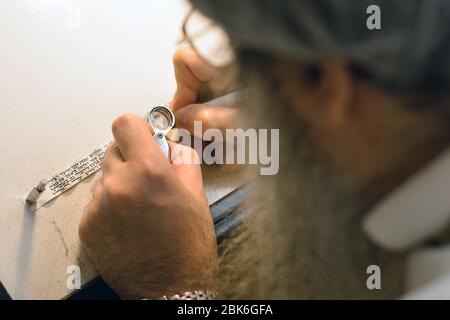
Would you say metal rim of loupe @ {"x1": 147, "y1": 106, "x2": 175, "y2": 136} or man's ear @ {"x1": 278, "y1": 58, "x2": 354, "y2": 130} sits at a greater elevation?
man's ear @ {"x1": 278, "y1": 58, "x2": 354, "y2": 130}

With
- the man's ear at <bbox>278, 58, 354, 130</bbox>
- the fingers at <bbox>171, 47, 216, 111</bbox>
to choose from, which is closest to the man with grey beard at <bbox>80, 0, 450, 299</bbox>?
the man's ear at <bbox>278, 58, 354, 130</bbox>

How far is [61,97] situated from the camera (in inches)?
31.2

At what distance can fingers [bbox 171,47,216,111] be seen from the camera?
2.50 ft

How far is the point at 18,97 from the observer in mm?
777

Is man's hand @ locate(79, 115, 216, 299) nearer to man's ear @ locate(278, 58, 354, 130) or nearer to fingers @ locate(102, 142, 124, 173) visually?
fingers @ locate(102, 142, 124, 173)

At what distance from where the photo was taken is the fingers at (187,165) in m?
0.73

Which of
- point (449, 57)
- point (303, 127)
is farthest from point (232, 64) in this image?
point (449, 57)

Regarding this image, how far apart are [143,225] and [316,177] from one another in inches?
11.5

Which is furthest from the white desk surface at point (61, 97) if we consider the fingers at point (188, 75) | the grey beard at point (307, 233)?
the grey beard at point (307, 233)

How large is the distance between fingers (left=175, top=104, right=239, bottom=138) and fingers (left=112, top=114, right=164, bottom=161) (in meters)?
0.08

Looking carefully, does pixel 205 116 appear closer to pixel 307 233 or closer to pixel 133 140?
pixel 133 140

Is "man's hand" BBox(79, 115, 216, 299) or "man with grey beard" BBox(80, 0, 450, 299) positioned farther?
"man's hand" BBox(79, 115, 216, 299)
